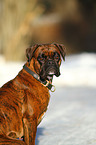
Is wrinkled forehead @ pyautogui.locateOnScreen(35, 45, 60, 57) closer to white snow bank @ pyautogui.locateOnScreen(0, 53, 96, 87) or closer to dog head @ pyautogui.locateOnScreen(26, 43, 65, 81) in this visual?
dog head @ pyautogui.locateOnScreen(26, 43, 65, 81)

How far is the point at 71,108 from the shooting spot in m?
6.26

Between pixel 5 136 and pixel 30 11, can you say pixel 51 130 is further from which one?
pixel 30 11

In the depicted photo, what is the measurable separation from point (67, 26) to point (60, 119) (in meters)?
12.4

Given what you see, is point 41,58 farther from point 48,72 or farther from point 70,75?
point 70,75

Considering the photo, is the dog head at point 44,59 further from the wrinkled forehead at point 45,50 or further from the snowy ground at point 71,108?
the snowy ground at point 71,108

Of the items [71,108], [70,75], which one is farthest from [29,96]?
[70,75]

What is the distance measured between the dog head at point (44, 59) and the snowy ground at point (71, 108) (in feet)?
4.21

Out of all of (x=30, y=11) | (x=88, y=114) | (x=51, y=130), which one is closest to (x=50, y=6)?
(x=30, y=11)

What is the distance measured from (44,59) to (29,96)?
17.8 inches

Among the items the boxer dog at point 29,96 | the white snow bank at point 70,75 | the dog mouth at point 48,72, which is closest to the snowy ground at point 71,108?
the white snow bank at point 70,75

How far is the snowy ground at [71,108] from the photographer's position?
3944 mm

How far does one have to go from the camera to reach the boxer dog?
8.52ft

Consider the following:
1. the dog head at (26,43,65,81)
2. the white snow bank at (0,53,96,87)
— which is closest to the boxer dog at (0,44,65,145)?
the dog head at (26,43,65,81)

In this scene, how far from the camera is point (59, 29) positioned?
16.8m
